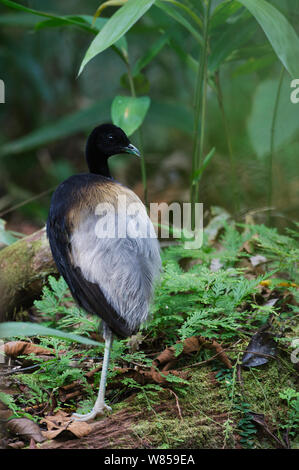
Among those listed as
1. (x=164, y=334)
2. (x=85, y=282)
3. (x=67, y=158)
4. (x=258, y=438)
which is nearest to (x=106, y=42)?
(x=85, y=282)

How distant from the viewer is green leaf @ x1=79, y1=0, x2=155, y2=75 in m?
2.23

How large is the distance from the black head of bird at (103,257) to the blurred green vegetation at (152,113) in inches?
49.1

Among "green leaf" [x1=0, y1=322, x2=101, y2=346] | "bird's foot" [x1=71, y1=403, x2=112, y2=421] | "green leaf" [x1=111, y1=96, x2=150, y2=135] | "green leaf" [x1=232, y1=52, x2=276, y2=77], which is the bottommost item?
"bird's foot" [x1=71, y1=403, x2=112, y2=421]

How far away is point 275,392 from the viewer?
1956mm

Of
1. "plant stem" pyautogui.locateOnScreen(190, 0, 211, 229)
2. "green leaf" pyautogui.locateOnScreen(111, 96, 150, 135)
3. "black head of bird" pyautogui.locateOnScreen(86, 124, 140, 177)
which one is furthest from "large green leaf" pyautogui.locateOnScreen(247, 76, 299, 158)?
"black head of bird" pyautogui.locateOnScreen(86, 124, 140, 177)

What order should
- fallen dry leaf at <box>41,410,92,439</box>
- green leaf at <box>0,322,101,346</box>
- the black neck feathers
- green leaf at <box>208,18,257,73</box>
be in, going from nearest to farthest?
green leaf at <box>0,322,101,346</box>, fallen dry leaf at <box>41,410,92,439</box>, the black neck feathers, green leaf at <box>208,18,257,73</box>

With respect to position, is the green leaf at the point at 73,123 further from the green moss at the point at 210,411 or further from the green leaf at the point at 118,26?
the green moss at the point at 210,411

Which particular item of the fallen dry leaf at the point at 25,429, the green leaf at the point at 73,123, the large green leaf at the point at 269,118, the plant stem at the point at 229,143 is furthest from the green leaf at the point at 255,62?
the fallen dry leaf at the point at 25,429

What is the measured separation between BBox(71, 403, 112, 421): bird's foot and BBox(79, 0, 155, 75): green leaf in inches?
54.3

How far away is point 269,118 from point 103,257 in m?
1.86

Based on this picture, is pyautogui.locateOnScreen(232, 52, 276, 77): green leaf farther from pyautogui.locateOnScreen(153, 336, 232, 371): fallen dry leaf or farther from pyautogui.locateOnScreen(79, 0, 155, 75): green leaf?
pyautogui.locateOnScreen(153, 336, 232, 371): fallen dry leaf

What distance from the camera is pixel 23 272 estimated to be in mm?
2564
